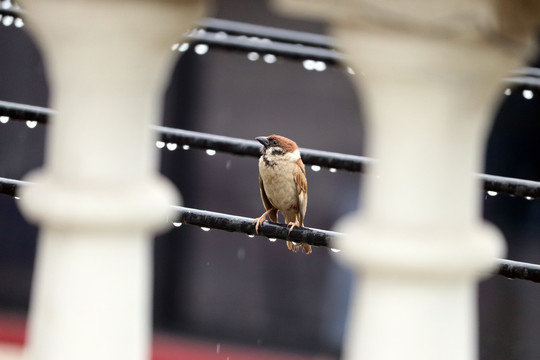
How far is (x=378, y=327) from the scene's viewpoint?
2.35 ft

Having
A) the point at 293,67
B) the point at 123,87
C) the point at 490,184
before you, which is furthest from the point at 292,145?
the point at 293,67

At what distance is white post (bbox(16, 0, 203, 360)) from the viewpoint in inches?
29.4

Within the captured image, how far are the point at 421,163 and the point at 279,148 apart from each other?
1978 millimetres

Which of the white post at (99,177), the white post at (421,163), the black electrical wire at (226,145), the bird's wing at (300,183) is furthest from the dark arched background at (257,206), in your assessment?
the white post at (421,163)

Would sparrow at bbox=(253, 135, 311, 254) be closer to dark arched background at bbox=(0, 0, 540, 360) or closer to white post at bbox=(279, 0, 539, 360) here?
white post at bbox=(279, 0, 539, 360)

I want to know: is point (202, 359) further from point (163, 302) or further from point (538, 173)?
point (538, 173)

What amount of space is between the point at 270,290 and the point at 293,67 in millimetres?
1355

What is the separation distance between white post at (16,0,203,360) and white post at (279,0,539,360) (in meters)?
0.16

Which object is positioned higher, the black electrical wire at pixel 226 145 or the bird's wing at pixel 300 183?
the bird's wing at pixel 300 183

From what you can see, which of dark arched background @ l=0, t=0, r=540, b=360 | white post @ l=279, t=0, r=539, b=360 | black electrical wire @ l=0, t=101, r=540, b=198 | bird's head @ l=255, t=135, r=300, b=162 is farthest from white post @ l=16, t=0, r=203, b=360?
dark arched background @ l=0, t=0, r=540, b=360

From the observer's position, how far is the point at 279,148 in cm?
267

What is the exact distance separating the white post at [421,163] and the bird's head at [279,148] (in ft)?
6.27

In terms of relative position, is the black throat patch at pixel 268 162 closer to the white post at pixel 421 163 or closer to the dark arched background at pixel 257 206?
the white post at pixel 421 163

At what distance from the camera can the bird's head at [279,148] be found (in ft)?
8.67
